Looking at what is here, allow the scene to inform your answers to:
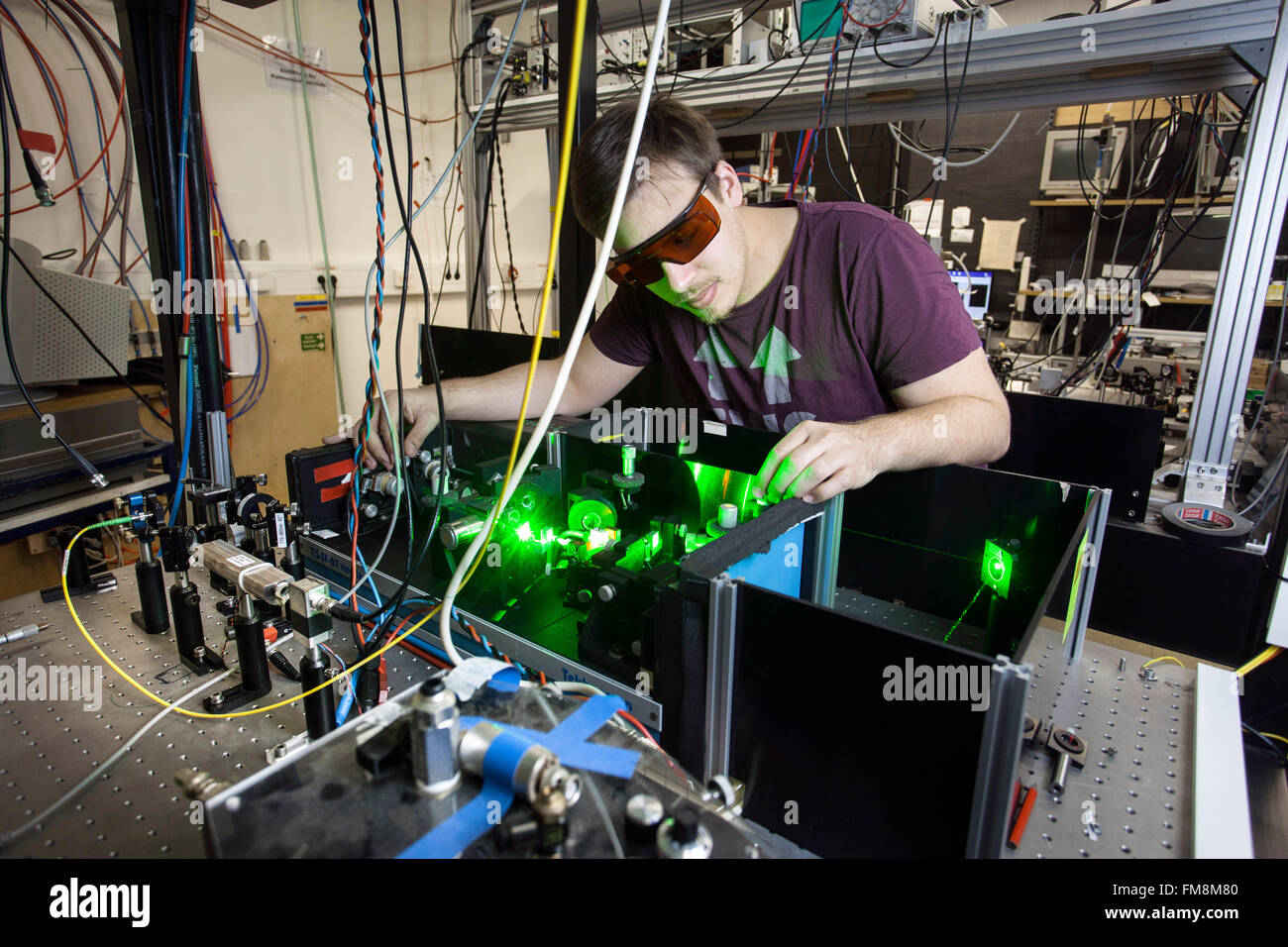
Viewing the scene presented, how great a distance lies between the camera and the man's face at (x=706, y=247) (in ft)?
3.58

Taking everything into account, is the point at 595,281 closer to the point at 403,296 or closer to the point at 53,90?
the point at 403,296

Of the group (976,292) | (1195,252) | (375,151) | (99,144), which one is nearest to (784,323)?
(375,151)

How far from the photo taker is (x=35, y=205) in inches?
102

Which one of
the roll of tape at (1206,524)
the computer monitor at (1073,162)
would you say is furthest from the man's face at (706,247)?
the computer monitor at (1073,162)

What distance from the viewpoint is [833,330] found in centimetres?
135

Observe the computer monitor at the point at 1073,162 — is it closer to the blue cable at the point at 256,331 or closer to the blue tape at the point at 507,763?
the blue cable at the point at 256,331

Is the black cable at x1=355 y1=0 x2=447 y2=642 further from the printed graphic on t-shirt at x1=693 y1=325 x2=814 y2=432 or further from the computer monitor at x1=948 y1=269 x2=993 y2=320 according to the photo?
the computer monitor at x1=948 y1=269 x2=993 y2=320

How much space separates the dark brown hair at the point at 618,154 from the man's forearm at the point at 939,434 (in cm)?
51

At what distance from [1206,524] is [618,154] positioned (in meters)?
1.64

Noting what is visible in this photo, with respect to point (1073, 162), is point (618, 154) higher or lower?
lower

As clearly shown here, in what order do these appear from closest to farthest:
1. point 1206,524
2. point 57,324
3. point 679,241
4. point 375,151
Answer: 1. point 375,151
2. point 679,241
3. point 1206,524
4. point 57,324

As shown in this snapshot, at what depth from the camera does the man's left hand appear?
894mm

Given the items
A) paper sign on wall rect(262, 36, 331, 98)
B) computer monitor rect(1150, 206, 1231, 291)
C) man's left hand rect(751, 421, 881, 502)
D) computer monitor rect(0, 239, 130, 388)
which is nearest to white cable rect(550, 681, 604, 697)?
man's left hand rect(751, 421, 881, 502)
